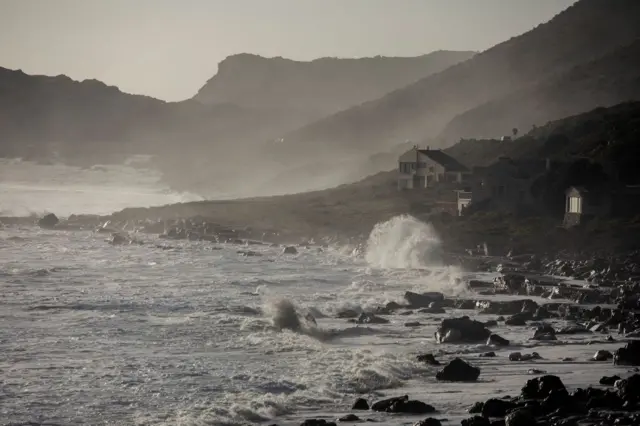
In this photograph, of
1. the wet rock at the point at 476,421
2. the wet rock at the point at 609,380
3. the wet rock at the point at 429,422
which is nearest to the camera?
the wet rock at the point at 476,421

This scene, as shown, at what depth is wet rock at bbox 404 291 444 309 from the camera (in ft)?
135

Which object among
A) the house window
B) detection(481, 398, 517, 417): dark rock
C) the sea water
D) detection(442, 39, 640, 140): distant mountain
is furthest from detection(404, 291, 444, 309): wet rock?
detection(442, 39, 640, 140): distant mountain

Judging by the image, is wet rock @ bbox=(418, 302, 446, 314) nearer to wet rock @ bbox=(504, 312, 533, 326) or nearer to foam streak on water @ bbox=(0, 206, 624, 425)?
foam streak on water @ bbox=(0, 206, 624, 425)

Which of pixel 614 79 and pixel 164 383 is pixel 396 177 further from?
pixel 164 383

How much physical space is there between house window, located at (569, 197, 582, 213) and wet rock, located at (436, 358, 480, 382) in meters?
49.3

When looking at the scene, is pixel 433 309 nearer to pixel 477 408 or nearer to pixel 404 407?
pixel 404 407

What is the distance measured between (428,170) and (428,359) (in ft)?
234

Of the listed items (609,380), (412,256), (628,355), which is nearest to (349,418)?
(609,380)

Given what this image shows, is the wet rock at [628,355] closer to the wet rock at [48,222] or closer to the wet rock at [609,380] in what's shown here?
the wet rock at [609,380]

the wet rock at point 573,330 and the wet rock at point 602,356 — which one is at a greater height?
the wet rock at point 573,330

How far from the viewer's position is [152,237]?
93062 mm

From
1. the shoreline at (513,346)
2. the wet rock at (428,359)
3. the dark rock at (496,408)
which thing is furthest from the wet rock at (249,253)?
the dark rock at (496,408)

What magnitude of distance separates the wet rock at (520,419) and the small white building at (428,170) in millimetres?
73147

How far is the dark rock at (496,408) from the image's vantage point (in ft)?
66.8
